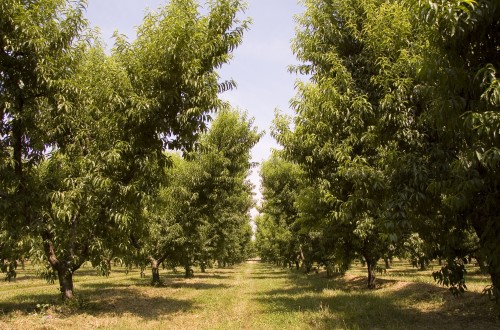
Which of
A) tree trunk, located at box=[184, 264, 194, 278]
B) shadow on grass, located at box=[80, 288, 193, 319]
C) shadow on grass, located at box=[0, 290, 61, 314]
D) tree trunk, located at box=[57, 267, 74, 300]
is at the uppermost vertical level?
tree trunk, located at box=[57, 267, 74, 300]

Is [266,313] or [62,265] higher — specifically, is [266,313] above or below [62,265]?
below

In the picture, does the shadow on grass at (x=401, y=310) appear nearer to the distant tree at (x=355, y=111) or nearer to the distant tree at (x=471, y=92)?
the distant tree at (x=355, y=111)

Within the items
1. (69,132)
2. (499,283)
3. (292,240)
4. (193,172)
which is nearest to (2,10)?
(69,132)

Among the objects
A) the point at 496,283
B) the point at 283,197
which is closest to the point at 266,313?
the point at 496,283

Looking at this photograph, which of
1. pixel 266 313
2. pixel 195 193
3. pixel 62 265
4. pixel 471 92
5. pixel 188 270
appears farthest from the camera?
pixel 188 270

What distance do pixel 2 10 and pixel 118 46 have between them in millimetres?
3411

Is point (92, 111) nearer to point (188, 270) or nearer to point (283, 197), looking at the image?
point (188, 270)

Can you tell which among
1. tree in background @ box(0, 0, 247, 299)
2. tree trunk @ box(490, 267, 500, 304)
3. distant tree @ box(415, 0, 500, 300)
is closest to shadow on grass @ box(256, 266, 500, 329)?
tree trunk @ box(490, 267, 500, 304)

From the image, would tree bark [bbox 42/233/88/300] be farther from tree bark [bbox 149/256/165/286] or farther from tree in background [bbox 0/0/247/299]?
tree bark [bbox 149/256/165/286]

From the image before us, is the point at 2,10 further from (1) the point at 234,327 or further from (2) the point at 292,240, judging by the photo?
(2) the point at 292,240

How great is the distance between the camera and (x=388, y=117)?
9.95m

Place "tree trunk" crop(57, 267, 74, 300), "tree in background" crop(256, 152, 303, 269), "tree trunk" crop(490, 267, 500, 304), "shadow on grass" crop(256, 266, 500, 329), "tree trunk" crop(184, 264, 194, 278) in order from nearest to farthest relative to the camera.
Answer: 1. "tree trunk" crop(490, 267, 500, 304)
2. "shadow on grass" crop(256, 266, 500, 329)
3. "tree trunk" crop(57, 267, 74, 300)
4. "tree trunk" crop(184, 264, 194, 278)
5. "tree in background" crop(256, 152, 303, 269)

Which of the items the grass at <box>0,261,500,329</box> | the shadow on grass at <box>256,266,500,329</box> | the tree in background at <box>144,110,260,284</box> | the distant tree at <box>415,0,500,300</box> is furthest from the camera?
the tree in background at <box>144,110,260,284</box>

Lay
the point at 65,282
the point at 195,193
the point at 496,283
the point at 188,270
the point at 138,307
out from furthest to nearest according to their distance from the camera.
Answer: the point at 188,270, the point at 195,193, the point at 138,307, the point at 65,282, the point at 496,283
